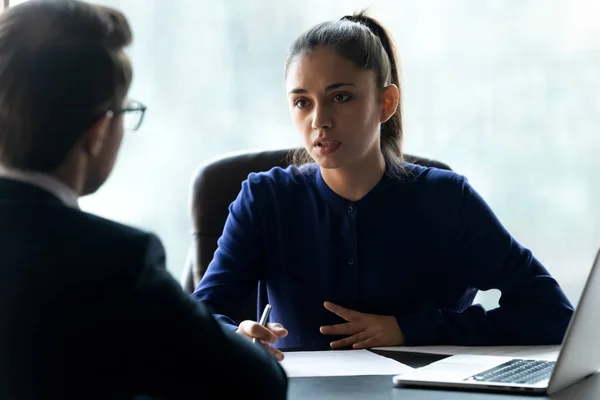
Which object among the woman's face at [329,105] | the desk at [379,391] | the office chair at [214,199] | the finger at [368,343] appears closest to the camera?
the desk at [379,391]

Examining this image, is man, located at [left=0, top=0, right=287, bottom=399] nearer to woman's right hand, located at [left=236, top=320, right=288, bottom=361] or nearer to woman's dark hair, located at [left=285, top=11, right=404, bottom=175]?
woman's right hand, located at [left=236, top=320, right=288, bottom=361]

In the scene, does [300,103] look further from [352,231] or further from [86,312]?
[86,312]

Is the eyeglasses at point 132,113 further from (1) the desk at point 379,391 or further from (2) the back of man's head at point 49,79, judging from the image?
(1) the desk at point 379,391

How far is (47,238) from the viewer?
778 mm

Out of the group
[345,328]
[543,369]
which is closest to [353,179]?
[345,328]

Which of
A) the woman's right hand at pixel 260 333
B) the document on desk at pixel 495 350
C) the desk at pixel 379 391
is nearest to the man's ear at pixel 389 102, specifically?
the document on desk at pixel 495 350

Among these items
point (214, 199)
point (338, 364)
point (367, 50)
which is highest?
point (367, 50)

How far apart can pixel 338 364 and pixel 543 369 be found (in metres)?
0.31

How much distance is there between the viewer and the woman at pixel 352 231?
1.72m

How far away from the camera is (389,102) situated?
190cm

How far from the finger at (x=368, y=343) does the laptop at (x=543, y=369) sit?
0.23 meters

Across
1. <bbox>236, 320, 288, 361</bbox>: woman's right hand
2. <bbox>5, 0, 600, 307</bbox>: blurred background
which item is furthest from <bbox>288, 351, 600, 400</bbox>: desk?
<bbox>5, 0, 600, 307</bbox>: blurred background

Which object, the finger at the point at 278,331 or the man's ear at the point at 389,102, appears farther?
the man's ear at the point at 389,102

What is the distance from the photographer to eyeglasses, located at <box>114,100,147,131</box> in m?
0.91
